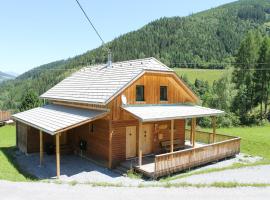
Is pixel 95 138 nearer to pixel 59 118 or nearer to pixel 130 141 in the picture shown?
pixel 130 141

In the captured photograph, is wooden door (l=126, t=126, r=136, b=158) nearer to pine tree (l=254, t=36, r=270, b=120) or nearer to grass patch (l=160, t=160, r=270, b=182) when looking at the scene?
grass patch (l=160, t=160, r=270, b=182)

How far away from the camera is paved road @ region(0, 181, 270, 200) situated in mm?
9219

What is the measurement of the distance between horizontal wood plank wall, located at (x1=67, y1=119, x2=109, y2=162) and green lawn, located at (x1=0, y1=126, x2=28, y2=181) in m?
4.22

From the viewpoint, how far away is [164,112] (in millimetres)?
17328

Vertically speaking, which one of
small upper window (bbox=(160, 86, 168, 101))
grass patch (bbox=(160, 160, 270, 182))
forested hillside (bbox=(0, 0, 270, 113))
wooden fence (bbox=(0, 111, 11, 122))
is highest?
forested hillside (bbox=(0, 0, 270, 113))

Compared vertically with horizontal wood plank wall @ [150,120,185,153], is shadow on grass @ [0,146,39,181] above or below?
below

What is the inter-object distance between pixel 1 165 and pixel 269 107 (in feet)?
137

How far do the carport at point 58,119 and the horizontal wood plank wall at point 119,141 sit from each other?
3.89 feet

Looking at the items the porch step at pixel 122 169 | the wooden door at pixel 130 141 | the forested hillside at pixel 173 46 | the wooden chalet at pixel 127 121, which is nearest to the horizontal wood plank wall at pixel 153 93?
the wooden chalet at pixel 127 121

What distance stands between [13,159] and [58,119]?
14.5ft

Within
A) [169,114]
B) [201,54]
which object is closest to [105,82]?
[169,114]

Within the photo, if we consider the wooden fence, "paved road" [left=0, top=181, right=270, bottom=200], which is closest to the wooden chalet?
"paved road" [left=0, top=181, right=270, bottom=200]

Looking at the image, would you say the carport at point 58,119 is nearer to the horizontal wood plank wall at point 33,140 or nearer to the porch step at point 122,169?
the horizontal wood plank wall at point 33,140

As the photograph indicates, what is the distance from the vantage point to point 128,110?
53.2 ft
